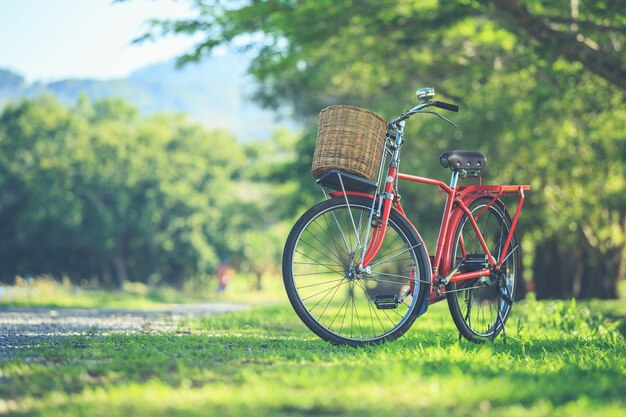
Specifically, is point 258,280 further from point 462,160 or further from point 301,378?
point 301,378

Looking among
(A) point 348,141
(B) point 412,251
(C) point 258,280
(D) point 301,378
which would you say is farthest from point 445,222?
(C) point 258,280

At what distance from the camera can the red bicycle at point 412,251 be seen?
5.28m

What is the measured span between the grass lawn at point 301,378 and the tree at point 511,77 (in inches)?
256

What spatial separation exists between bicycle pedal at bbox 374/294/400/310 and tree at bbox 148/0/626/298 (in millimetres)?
6083

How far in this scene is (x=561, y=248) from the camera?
2012cm

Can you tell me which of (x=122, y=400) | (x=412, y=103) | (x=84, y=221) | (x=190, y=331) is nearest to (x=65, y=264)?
(x=84, y=221)

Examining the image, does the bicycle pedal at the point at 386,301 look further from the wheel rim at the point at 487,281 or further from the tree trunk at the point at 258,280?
the tree trunk at the point at 258,280

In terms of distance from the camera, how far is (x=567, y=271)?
21.1 m

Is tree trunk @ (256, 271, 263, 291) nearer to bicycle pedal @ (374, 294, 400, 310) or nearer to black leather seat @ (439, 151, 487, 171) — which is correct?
black leather seat @ (439, 151, 487, 171)

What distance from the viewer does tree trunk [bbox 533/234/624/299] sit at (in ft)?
66.0

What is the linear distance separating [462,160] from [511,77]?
1228cm

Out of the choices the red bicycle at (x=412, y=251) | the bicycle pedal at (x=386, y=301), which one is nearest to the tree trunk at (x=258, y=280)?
the red bicycle at (x=412, y=251)

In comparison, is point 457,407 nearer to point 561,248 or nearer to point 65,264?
point 561,248

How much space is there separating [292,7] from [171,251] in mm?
42927
